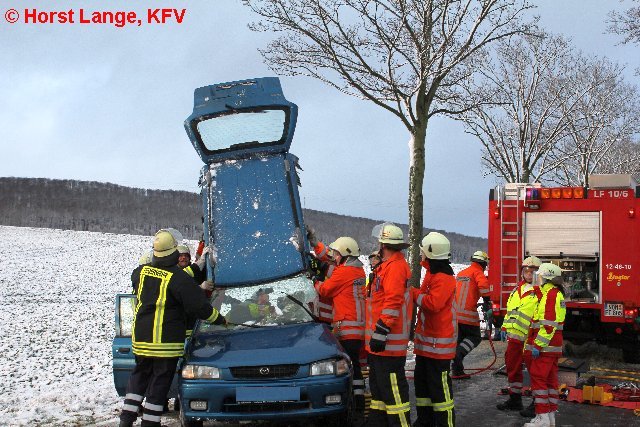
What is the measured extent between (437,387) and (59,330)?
12993mm

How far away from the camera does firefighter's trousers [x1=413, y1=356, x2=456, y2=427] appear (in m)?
6.13

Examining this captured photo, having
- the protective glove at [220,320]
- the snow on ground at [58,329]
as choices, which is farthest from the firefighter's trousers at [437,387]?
the snow on ground at [58,329]

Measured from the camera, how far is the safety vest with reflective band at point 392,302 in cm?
582

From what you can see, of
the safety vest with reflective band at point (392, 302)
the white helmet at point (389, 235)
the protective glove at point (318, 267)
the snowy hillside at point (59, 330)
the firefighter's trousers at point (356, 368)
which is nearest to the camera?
the safety vest with reflective band at point (392, 302)

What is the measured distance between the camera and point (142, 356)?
6.23 meters

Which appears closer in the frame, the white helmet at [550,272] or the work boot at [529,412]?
the white helmet at [550,272]

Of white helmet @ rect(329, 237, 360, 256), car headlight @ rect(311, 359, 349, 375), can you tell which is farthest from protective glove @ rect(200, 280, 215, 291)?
car headlight @ rect(311, 359, 349, 375)

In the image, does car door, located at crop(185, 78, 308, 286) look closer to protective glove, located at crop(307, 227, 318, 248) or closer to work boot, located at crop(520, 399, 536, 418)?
protective glove, located at crop(307, 227, 318, 248)

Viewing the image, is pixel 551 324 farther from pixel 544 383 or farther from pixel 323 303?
pixel 323 303

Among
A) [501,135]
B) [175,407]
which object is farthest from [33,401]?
[501,135]

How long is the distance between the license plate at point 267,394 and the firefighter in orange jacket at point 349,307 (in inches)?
55.7

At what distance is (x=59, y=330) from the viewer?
16.8 meters

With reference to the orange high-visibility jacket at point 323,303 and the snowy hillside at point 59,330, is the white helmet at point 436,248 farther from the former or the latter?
the snowy hillside at point 59,330

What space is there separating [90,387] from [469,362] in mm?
6093
